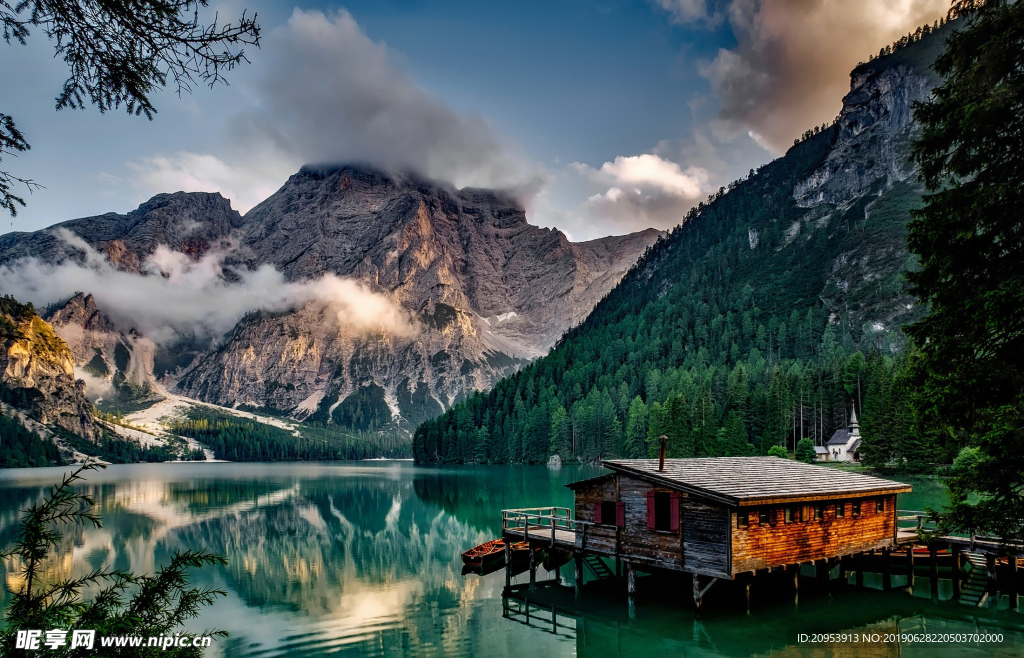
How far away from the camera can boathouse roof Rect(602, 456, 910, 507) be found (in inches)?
1111

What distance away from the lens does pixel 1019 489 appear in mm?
16531

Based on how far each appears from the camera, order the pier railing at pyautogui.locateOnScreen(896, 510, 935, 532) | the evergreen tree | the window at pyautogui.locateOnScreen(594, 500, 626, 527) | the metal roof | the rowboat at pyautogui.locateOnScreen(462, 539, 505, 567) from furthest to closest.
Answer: the metal roof < the rowboat at pyautogui.locateOnScreen(462, 539, 505, 567) < the pier railing at pyautogui.locateOnScreen(896, 510, 935, 532) < the window at pyautogui.locateOnScreen(594, 500, 626, 527) < the evergreen tree

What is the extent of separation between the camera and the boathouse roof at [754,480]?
28219 mm

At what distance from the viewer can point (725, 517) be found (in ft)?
90.8

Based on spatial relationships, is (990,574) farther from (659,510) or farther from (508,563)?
(508,563)

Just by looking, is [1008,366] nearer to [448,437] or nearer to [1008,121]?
[1008,121]

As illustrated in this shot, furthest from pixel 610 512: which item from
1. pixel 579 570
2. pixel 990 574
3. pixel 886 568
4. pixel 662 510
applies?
pixel 990 574

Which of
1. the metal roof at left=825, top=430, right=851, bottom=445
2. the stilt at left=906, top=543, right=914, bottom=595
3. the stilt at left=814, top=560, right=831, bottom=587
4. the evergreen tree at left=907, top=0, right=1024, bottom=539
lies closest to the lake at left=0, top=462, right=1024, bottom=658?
the stilt at left=906, top=543, right=914, bottom=595

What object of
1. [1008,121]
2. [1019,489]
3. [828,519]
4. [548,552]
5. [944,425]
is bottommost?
Result: [548,552]

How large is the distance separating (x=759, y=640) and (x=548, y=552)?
1520 centimetres

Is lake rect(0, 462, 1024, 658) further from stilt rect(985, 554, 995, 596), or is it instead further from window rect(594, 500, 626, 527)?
window rect(594, 500, 626, 527)

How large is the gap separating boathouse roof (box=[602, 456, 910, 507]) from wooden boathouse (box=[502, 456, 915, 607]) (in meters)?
0.06

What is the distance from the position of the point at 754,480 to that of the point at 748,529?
140 inches

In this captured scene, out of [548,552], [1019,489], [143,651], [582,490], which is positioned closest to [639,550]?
[582,490]
